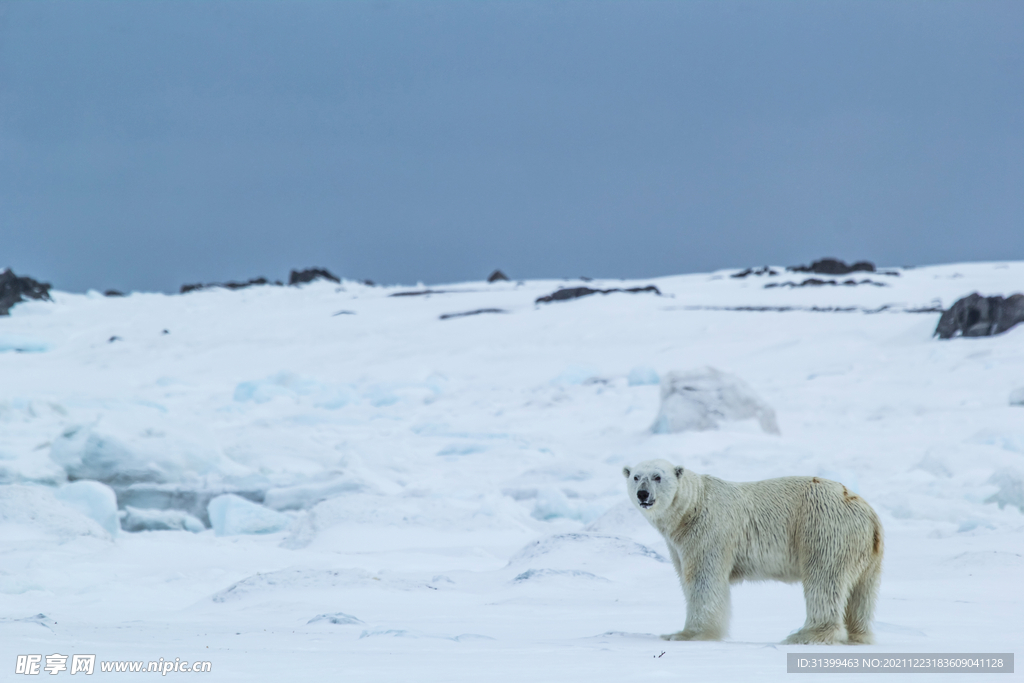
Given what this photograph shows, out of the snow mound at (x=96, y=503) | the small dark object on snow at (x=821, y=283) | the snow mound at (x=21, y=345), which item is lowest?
the snow mound at (x=96, y=503)

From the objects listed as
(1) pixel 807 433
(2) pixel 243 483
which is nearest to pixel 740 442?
(1) pixel 807 433

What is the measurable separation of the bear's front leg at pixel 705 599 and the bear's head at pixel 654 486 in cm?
30

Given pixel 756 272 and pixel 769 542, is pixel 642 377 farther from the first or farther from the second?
pixel 756 272

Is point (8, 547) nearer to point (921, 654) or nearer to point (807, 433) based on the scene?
point (921, 654)

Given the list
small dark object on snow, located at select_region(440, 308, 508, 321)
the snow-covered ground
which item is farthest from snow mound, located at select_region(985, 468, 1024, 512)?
small dark object on snow, located at select_region(440, 308, 508, 321)

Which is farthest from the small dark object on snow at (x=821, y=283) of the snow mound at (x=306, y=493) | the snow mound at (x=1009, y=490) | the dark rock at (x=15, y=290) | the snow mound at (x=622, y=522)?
the dark rock at (x=15, y=290)

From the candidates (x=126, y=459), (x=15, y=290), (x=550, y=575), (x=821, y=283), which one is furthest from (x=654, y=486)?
(x=15, y=290)

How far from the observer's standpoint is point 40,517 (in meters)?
7.21

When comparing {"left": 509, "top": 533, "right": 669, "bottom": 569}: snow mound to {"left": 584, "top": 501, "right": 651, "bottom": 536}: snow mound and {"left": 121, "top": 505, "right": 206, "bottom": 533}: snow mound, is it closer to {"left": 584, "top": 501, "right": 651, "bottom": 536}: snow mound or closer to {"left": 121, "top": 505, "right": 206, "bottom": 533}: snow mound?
{"left": 584, "top": 501, "right": 651, "bottom": 536}: snow mound

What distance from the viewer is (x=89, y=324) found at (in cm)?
2872

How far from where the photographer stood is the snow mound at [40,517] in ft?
23.3

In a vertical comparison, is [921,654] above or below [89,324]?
below

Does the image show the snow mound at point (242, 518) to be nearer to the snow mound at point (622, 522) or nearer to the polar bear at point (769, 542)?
the snow mound at point (622, 522)

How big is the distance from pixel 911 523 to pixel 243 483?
6472mm
